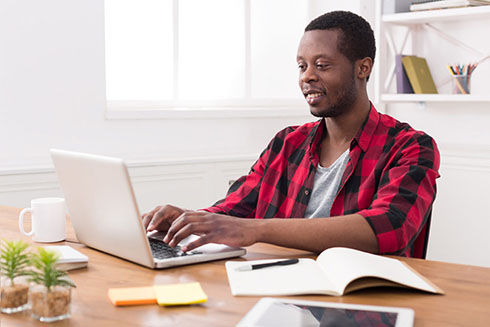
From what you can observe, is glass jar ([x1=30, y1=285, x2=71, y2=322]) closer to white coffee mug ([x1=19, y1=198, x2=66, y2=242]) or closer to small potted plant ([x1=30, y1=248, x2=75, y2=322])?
small potted plant ([x1=30, y1=248, x2=75, y2=322])

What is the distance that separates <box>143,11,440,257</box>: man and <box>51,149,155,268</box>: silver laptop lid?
10 centimetres

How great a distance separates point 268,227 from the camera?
1.43 metres

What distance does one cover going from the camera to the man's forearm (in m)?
1.43

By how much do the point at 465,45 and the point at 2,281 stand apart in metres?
A: 2.87

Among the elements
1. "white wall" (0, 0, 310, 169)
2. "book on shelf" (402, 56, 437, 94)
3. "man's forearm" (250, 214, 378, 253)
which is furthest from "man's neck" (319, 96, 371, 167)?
"book on shelf" (402, 56, 437, 94)

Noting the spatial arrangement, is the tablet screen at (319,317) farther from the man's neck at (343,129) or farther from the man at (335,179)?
→ the man's neck at (343,129)

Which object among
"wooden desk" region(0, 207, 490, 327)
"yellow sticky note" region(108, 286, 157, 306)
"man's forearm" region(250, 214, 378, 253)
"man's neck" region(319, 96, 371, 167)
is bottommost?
Answer: "wooden desk" region(0, 207, 490, 327)

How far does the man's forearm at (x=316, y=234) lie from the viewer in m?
1.43

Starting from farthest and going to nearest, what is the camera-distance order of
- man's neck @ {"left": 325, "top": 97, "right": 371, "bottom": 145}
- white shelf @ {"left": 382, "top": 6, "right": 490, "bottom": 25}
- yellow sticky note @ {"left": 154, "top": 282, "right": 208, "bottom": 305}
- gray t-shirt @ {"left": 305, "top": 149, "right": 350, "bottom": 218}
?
white shelf @ {"left": 382, "top": 6, "right": 490, "bottom": 25}, man's neck @ {"left": 325, "top": 97, "right": 371, "bottom": 145}, gray t-shirt @ {"left": 305, "top": 149, "right": 350, "bottom": 218}, yellow sticky note @ {"left": 154, "top": 282, "right": 208, "bottom": 305}

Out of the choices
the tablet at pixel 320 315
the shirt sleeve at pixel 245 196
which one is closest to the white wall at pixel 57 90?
the shirt sleeve at pixel 245 196

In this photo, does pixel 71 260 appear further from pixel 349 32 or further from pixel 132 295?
pixel 349 32

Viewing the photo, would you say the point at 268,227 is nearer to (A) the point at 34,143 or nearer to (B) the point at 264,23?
(A) the point at 34,143

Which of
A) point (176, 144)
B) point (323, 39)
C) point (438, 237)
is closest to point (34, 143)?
point (176, 144)

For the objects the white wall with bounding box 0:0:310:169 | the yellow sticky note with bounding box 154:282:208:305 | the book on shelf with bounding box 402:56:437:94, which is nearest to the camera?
the yellow sticky note with bounding box 154:282:208:305
